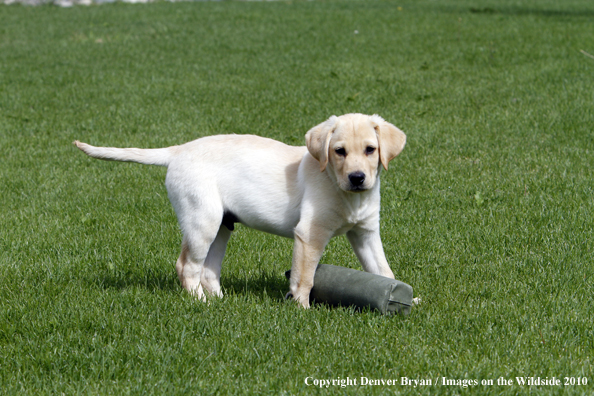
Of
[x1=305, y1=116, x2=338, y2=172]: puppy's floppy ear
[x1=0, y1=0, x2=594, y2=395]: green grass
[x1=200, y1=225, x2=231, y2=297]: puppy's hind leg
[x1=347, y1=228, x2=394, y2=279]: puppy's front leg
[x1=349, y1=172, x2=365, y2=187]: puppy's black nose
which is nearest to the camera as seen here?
[x1=0, y1=0, x2=594, y2=395]: green grass

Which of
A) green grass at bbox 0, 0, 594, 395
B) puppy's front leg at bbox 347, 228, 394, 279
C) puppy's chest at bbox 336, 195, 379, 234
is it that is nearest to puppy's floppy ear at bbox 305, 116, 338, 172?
puppy's chest at bbox 336, 195, 379, 234

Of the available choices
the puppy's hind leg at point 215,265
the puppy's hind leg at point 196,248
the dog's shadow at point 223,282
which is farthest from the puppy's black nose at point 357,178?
the puppy's hind leg at point 215,265

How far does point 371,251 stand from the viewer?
477cm

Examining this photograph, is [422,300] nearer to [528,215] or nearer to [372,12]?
[528,215]

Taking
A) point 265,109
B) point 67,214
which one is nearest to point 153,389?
point 67,214

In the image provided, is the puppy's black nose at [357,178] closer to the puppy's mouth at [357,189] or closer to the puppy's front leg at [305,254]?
the puppy's mouth at [357,189]

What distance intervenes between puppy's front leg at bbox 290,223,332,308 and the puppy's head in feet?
1.26

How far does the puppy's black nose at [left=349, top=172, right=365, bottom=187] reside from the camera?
423 centimetres

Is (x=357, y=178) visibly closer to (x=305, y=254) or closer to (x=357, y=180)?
(x=357, y=180)

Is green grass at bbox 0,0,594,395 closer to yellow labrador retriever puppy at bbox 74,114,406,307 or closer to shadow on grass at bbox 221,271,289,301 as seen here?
shadow on grass at bbox 221,271,289,301

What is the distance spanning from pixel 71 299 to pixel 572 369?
3318 mm

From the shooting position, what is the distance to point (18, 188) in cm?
773

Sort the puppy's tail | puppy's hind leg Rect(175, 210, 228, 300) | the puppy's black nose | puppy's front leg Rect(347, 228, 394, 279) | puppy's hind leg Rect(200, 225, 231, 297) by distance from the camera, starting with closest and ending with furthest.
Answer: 1. the puppy's black nose
2. puppy's hind leg Rect(175, 210, 228, 300)
3. puppy's front leg Rect(347, 228, 394, 279)
4. the puppy's tail
5. puppy's hind leg Rect(200, 225, 231, 297)

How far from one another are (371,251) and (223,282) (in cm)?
132
